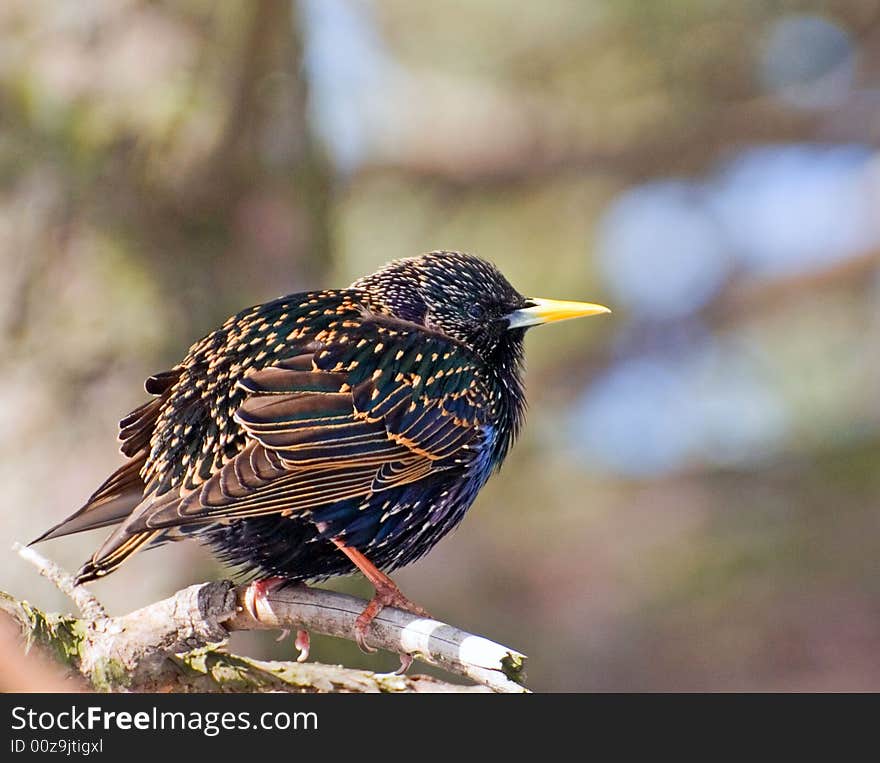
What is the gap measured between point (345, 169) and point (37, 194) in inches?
106

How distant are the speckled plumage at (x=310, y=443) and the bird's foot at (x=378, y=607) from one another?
0.13 metres

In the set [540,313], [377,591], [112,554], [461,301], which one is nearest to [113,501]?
[112,554]

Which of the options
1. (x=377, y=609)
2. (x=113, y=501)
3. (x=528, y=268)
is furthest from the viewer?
(x=528, y=268)

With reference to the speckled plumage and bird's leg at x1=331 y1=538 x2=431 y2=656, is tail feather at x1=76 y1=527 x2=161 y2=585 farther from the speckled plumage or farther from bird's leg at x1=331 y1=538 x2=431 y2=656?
bird's leg at x1=331 y1=538 x2=431 y2=656

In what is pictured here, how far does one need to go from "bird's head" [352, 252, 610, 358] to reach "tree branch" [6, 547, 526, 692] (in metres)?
0.94

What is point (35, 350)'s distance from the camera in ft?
16.1

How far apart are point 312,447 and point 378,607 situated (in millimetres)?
422

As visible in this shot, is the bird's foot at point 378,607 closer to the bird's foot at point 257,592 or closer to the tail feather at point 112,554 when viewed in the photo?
the bird's foot at point 257,592

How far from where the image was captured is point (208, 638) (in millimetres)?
3176

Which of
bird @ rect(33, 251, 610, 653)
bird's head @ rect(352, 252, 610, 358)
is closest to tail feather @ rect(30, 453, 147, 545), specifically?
bird @ rect(33, 251, 610, 653)

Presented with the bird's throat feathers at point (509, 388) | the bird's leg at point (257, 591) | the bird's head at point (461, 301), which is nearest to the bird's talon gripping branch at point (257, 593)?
the bird's leg at point (257, 591)

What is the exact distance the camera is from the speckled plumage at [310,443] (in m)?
2.91

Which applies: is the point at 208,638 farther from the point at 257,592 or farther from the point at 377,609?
the point at 377,609

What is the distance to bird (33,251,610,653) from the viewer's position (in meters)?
2.91
